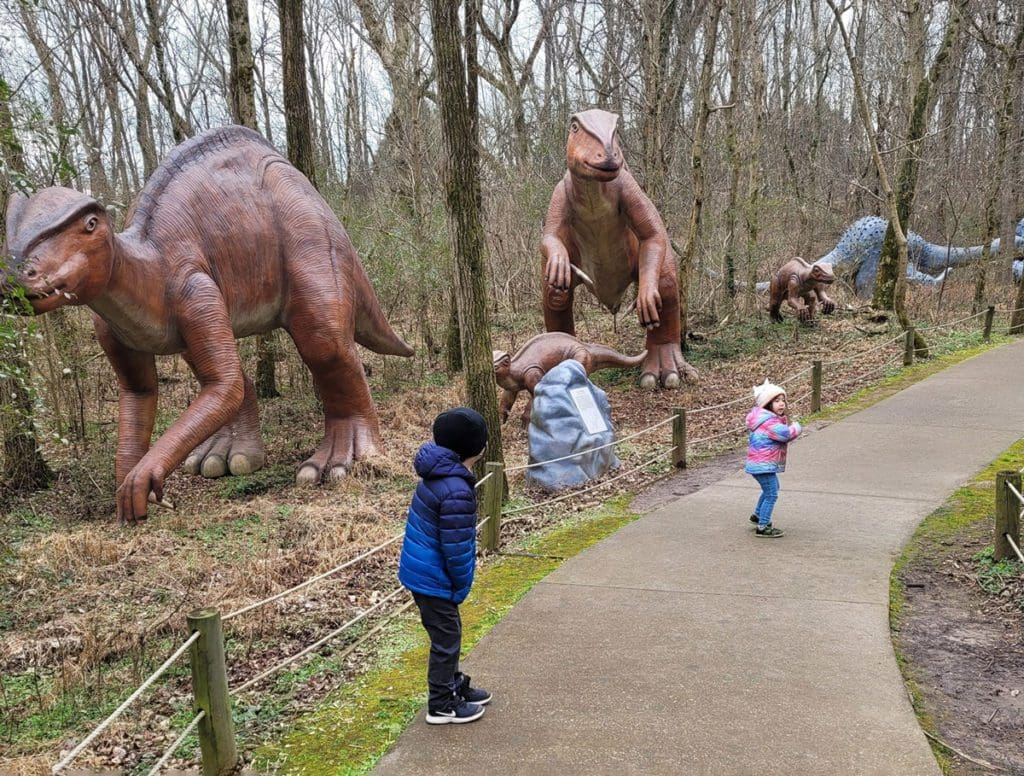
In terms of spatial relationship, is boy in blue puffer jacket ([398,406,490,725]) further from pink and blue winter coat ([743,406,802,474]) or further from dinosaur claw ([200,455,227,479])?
dinosaur claw ([200,455,227,479])

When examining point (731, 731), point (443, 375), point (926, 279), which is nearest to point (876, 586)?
point (731, 731)

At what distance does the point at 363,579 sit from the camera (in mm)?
4918

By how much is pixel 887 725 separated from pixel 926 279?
55.3ft

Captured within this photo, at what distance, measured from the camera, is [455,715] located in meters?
3.10

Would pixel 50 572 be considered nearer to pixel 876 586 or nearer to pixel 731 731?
pixel 731 731

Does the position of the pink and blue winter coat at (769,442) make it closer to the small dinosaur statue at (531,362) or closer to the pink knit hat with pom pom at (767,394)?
the pink knit hat with pom pom at (767,394)

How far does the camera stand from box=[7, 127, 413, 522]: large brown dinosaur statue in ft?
18.2

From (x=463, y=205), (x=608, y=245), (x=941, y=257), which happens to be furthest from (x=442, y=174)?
(x=941, y=257)

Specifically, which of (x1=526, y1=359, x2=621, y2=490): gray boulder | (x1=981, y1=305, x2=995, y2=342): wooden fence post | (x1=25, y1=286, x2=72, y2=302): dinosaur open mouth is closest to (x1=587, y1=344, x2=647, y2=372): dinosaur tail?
(x1=526, y1=359, x2=621, y2=490): gray boulder

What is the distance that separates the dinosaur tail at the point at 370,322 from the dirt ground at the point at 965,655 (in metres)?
5.33

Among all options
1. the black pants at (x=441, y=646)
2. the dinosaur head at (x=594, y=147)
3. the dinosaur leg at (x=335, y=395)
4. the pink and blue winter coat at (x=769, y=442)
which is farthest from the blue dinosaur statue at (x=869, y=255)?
the black pants at (x=441, y=646)

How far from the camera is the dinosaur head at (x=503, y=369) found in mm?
8250

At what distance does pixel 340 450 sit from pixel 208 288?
6.07 feet

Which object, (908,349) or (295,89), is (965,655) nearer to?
(908,349)
